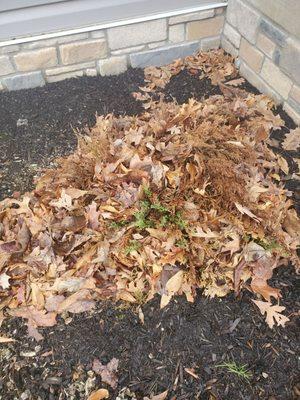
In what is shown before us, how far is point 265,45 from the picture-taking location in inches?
145

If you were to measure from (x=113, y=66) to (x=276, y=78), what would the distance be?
1.82m

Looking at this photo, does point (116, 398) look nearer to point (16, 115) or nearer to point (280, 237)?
point (280, 237)

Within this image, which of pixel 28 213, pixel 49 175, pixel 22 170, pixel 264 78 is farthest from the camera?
pixel 264 78

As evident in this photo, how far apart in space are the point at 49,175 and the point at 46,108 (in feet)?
3.99

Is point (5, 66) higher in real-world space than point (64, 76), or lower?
higher

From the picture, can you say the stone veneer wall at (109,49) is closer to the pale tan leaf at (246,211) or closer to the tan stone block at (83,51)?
the tan stone block at (83,51)

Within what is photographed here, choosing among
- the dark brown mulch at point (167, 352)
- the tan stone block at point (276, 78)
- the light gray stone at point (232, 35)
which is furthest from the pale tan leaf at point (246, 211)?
the light gray stone at point (232, 35)

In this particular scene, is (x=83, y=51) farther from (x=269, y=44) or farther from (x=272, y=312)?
(x=272, y=312)

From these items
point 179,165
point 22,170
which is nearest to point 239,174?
point 179,165

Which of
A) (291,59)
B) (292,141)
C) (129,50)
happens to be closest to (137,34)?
(129,50)

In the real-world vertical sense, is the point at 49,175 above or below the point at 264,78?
below

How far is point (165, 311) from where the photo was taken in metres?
2.35

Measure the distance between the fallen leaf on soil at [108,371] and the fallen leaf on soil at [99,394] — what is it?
0.05m

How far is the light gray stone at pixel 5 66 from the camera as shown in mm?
3867
